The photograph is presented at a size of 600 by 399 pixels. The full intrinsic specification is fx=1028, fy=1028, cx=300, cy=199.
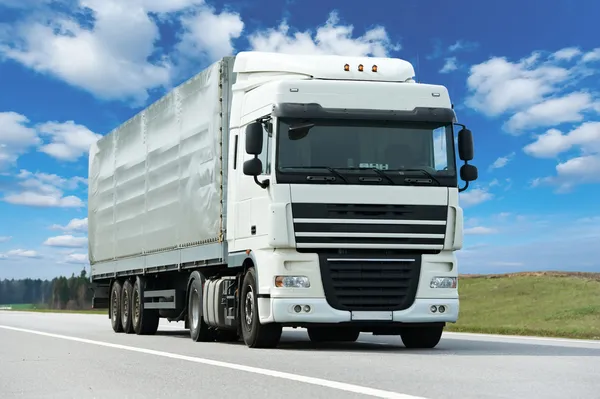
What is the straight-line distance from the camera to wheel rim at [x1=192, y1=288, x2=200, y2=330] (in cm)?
1766

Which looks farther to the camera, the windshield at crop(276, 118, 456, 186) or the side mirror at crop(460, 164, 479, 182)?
the side mirror at crop(460, 164, 479, 182)

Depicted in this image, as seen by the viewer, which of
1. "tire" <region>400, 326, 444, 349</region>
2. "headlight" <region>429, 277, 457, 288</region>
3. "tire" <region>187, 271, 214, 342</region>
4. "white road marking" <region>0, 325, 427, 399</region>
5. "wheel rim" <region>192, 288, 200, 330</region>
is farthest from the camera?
"wheel rim" <region>192, 288, 200, 330</region>

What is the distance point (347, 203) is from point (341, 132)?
1029 mm

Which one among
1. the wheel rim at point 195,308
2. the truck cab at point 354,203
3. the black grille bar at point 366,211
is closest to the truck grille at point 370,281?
the truck cab at point 354,203

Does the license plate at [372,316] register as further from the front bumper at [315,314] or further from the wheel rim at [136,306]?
the wheel rim at [136,306]

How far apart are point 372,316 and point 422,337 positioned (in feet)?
6.20

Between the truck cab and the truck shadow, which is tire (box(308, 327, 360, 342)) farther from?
the truck cab

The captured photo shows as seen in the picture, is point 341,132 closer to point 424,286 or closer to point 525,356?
point 424,286

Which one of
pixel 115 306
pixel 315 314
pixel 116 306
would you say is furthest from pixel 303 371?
pixel 115 306

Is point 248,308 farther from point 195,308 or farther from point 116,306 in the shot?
point 116,306

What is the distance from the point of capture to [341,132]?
1404 centimetres

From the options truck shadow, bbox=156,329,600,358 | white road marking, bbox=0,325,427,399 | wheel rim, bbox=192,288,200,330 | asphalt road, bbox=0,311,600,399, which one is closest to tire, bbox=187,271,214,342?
wheel rim, bbox=192,288,200,330

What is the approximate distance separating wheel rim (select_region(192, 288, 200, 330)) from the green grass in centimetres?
708

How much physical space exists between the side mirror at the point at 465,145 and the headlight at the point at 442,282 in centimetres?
169
